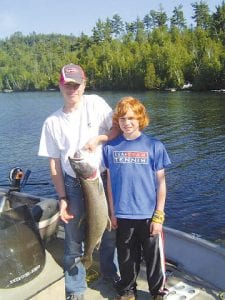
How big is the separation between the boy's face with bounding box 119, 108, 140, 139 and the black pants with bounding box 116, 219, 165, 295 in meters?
0.76

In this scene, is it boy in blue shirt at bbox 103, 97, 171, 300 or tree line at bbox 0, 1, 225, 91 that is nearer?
boy in blue shirt at bbox 103, 97, 171, 300

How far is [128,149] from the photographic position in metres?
3.45

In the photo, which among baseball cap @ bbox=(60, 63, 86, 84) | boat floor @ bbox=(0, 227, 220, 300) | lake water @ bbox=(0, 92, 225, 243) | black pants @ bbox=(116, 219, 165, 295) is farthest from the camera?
lake water @ bbox=(0, 92, 225, 243)

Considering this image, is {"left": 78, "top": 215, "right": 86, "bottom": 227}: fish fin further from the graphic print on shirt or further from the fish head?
the graphic print on shirt

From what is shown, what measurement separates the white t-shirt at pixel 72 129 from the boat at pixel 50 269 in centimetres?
83

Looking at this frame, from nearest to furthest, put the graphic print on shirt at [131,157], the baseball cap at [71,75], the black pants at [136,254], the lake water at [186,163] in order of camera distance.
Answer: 1. the baseball cap at [71,75]
2. the graphic print on shirt at [131,157]
3. the black pants at [136,254]
4. the lake water at [186,163]

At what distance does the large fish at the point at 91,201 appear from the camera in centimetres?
320

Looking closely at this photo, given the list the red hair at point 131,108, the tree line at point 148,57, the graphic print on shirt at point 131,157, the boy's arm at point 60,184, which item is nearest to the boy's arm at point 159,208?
the graphic print on shirt at point 131,157

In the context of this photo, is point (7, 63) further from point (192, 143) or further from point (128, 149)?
point (128, 149)

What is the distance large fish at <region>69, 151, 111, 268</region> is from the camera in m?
3.20

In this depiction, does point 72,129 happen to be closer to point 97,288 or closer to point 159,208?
point 159,208

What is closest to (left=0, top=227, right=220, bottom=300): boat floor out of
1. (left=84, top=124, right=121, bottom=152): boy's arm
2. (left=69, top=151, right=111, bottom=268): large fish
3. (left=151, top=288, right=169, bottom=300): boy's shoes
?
(left=151, top=288, right=169, bottom=300): boy's shoes

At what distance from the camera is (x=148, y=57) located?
277 ft

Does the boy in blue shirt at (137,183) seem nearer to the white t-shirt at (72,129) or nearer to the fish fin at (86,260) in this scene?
the white t-shirt at (72,129)
